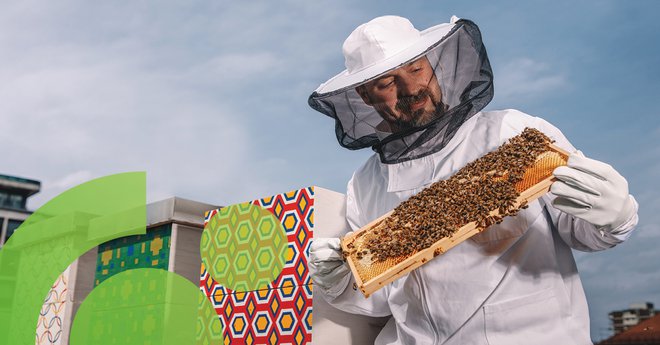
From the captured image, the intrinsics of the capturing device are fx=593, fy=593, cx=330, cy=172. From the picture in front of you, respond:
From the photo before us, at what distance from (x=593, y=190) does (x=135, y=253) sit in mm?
2793

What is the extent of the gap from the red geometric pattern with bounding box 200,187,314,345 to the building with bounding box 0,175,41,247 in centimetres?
1569

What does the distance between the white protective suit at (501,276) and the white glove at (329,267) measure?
0.71 ft

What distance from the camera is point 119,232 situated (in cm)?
383

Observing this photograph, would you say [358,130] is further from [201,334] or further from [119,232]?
[119,232]

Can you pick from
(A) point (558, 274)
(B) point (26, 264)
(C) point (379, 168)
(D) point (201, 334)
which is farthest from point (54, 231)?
(A) point (558, 274)

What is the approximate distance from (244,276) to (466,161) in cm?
120

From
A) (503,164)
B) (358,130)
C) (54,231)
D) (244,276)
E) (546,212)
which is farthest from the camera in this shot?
(54,231)

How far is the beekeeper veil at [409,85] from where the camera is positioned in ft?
6.82

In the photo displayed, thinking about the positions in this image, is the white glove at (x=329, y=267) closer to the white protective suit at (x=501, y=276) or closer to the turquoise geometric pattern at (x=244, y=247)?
the white protective suit at (x=501, y=276)

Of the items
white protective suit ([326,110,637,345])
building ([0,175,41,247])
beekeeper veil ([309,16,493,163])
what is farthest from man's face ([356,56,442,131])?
building ([0,175,41,247])

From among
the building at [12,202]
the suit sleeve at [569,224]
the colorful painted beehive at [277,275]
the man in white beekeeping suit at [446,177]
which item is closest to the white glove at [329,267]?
the man in white beekeeping suit at [446,177]

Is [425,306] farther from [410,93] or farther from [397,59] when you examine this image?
[397,59]

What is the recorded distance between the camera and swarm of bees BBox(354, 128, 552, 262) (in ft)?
5.76

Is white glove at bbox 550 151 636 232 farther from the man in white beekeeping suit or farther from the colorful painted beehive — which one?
the colorful painted beehive
